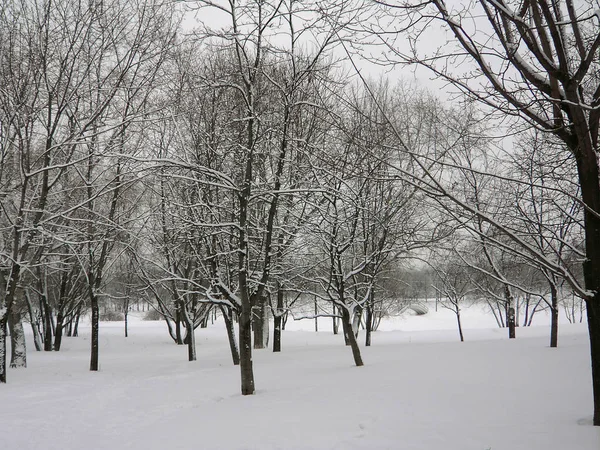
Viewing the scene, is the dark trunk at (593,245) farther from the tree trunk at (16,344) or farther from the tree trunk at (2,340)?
the tree trunk at (16,344)

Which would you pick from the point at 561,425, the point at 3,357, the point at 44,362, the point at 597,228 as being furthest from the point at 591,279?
the point at 44,362

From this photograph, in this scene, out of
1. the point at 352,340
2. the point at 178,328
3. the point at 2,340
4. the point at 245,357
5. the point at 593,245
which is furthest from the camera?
the point at 178,328

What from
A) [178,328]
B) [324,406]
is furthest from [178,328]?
[324,406]

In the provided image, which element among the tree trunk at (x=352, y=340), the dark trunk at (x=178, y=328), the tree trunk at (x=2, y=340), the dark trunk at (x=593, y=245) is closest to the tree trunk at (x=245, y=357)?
the tree trunk at (x=352, y=340)

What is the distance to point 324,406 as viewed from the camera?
22.1 feet

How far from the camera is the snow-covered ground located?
16.5ft

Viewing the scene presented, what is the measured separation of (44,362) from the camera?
15695mm

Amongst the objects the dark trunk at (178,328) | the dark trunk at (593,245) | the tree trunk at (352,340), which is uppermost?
the dark trunk at (593,245)

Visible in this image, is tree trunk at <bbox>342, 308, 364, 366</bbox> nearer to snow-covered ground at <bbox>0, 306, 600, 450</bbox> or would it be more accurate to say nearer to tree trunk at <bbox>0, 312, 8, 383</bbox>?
snow-covered ground at <bbox>0, 306, 600, 450</bbox>

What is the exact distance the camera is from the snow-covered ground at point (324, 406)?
198 inches

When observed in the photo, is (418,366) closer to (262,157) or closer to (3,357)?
(262,157)

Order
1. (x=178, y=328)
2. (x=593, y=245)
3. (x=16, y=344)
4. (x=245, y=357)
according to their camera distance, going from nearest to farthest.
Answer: (x=593, y=245), (x=245, y=357), (x=16, y=344), (x=178, y=328)

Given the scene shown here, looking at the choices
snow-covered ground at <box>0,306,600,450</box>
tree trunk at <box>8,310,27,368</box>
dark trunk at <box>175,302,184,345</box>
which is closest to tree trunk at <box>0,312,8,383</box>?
snow-covered ground at <box>0,306,600,450</box>

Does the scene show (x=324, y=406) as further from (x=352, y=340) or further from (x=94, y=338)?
(x=94, y=338)
